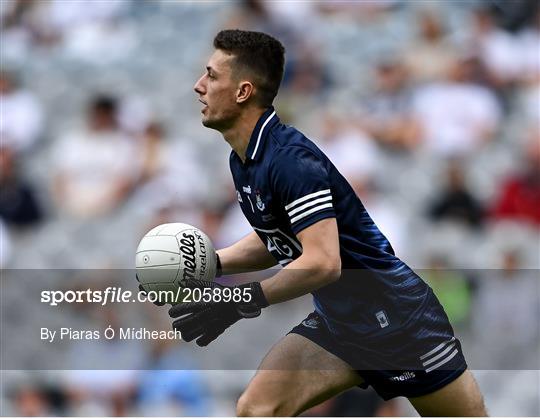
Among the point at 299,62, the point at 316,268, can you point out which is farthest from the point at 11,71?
the point at 316,268

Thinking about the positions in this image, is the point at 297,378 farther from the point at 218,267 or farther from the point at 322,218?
the point at 322,218

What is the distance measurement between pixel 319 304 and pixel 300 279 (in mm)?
486

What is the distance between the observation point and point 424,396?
442cm

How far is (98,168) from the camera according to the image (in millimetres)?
8562

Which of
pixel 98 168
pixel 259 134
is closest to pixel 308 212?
pixel 259 134

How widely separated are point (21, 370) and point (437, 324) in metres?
3.89

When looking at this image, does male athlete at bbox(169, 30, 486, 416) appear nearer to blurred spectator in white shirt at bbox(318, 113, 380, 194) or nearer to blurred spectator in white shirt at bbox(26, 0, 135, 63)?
blurred spectator in white shirt at bbox(318, 113, 380, 194)

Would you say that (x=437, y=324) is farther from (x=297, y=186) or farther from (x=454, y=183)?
(x=454, y=183)

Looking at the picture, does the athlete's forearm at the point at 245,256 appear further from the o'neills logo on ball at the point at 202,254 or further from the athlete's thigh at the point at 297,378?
the athlete's thigh at the point at 297,378

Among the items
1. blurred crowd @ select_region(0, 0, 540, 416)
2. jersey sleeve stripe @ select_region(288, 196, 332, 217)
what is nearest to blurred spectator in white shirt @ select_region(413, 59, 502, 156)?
blurred crowd @ select_region(0, 0, 540, 416)

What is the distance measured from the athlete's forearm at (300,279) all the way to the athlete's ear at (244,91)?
29.1 inches

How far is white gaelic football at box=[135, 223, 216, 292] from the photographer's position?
4.37 m

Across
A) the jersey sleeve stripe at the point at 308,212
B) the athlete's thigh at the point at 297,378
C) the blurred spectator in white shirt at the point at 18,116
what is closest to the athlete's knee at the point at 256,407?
the athlete's thigh at the point at 297,378

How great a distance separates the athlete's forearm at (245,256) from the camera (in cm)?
468
